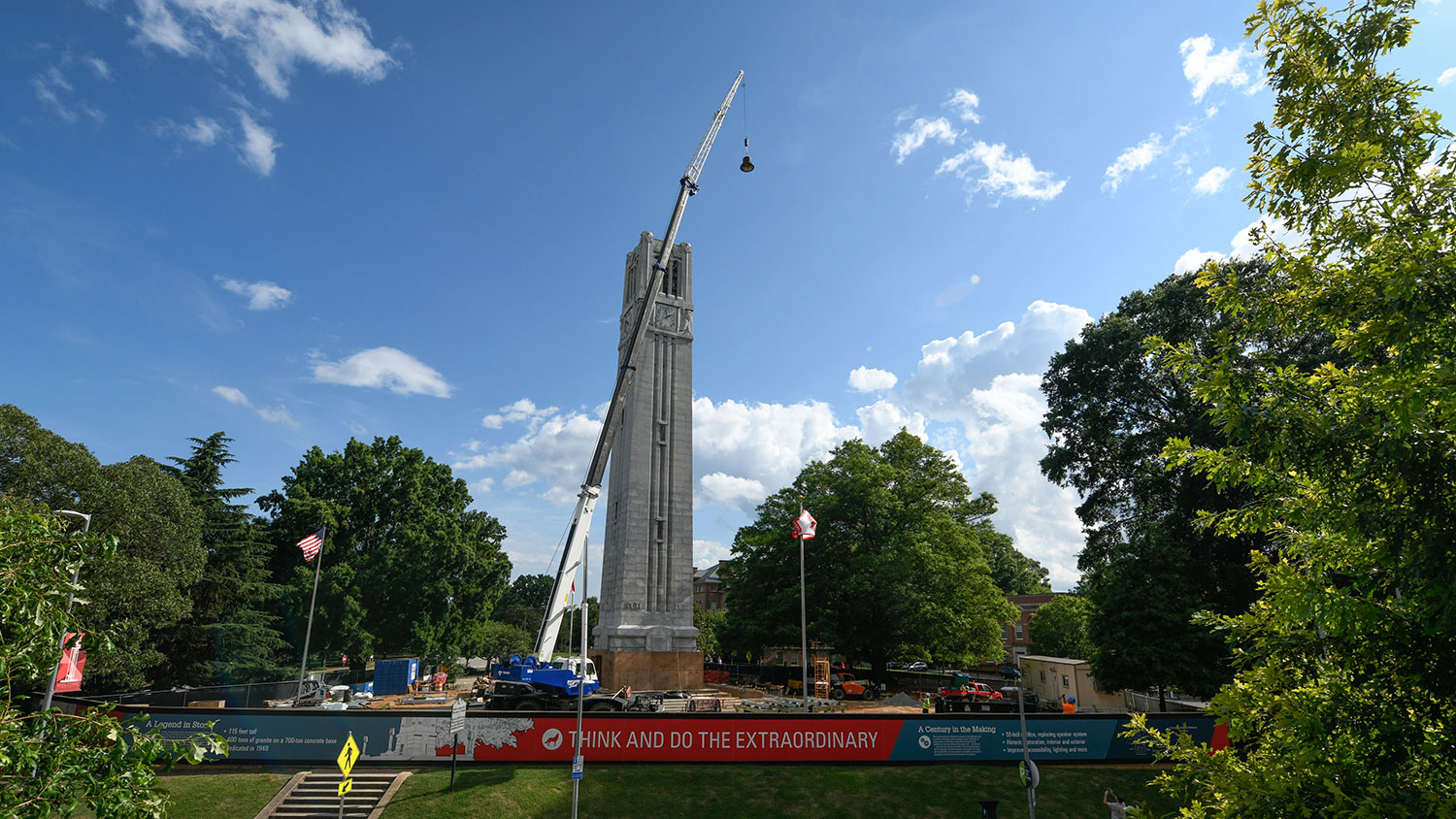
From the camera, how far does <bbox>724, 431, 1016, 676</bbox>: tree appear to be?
159ft

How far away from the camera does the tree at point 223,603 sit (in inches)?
1998

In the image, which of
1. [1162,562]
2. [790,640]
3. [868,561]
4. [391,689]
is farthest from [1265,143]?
[391,689]

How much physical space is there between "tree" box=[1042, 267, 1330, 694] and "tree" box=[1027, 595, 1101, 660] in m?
30.1

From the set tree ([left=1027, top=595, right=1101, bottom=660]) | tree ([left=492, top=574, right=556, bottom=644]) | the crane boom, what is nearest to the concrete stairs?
the crane boom

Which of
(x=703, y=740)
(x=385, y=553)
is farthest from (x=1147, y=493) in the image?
(x=385, y=553)

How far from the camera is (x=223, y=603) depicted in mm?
52906

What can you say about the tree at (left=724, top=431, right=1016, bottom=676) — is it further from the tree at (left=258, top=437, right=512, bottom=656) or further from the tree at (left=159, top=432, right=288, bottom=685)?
the tree at (left=159, top=432, right=288, bottom=685)

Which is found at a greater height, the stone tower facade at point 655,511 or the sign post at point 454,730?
the stone tower facade at point 655,511

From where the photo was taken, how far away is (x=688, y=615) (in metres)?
48.2

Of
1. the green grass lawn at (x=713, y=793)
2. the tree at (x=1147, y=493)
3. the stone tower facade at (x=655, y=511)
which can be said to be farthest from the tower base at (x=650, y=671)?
the tree at (x=1147, y=493)

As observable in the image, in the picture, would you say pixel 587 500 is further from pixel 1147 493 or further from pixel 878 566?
pixel 1147 493

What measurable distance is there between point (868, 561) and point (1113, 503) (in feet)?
52.9

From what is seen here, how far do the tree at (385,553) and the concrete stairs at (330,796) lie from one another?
3497 centimetres

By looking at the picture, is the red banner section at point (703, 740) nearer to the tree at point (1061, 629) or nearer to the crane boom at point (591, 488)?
the crane boom at point (591, 488)
